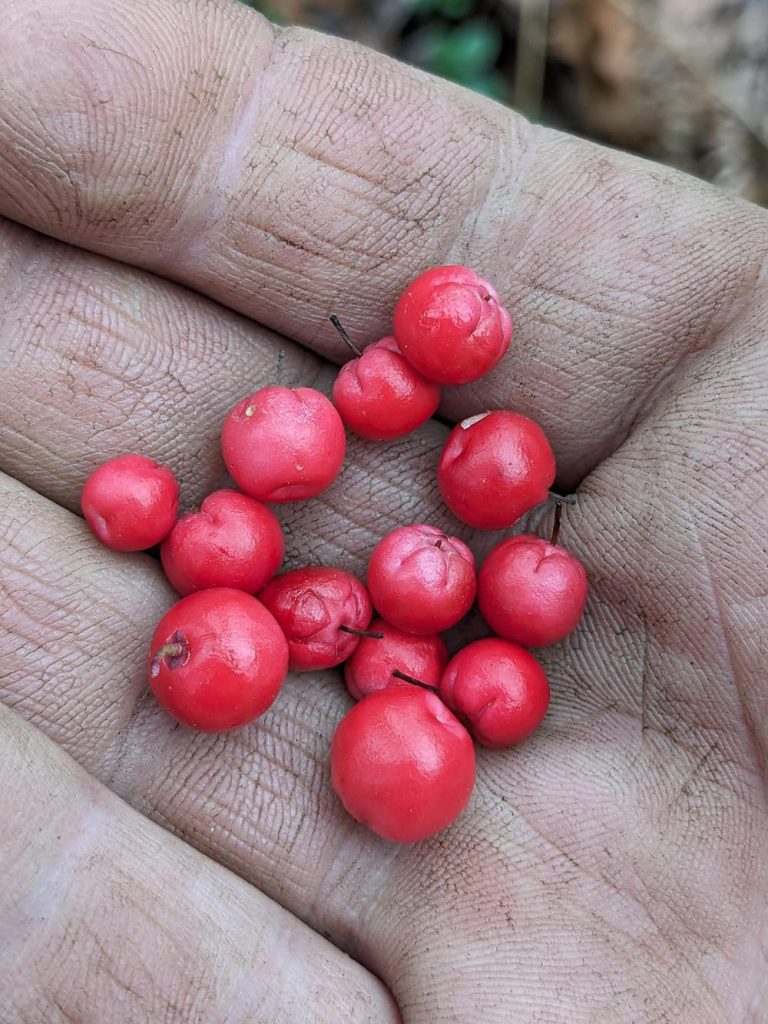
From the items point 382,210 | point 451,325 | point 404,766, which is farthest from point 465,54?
point 404,766

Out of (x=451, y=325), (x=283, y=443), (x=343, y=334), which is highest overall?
(x=451, y=325)

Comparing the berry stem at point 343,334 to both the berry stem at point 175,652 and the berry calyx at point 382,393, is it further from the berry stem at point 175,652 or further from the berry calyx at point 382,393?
the berry stem at point 175,652

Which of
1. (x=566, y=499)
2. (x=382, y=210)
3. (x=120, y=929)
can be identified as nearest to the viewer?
(x=120, y=929)

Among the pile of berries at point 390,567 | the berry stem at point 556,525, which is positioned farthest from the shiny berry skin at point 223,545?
the berry stem at point 556,525

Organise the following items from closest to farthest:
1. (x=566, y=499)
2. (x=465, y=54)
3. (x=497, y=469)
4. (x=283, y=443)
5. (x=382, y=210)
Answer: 1. (x=283, y=443)
2. (x=497, y=469)
3. (x=382, y=210)
4. (x=566, y=499)
5. (x=465, y=54)

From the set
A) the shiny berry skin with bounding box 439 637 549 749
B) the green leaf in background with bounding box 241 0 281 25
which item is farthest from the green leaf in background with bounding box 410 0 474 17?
the shiny berry skin with bounding box 439 637 549 749

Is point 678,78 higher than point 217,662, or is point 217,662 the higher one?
point 678,78

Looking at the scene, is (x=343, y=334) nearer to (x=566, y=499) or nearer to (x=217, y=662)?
(x=566, y=499)
